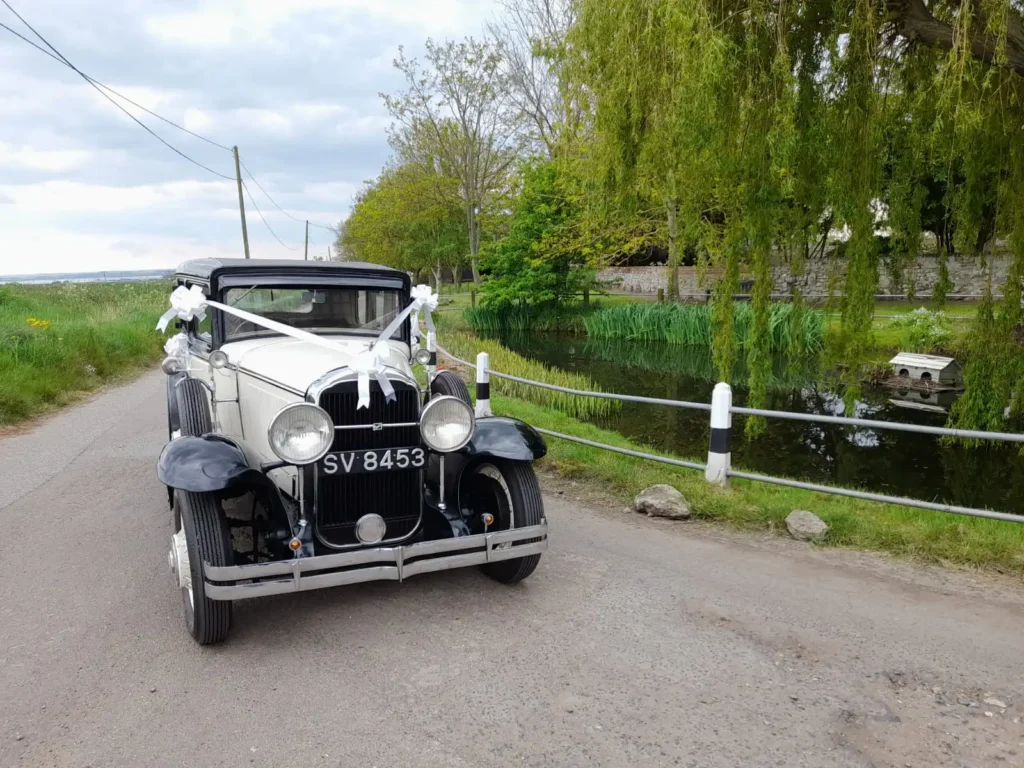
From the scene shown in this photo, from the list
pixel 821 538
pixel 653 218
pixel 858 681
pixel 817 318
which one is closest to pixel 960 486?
pixel 821 538

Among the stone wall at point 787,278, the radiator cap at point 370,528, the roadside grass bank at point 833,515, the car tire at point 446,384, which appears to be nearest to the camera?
the radiator cap at point 370,528

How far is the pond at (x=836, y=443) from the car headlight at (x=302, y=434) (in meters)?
6.29

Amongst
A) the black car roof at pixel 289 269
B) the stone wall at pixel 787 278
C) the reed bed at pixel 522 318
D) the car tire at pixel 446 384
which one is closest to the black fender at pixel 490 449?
the car tire at pixel 446 384

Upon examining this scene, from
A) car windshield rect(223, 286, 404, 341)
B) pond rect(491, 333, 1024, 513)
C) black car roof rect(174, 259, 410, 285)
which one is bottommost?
pond rect(491, 333, 1024, 513)

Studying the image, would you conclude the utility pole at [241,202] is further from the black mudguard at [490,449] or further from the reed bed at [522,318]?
the black mudguard at [490,449]

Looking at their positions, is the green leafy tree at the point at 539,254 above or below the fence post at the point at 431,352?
above

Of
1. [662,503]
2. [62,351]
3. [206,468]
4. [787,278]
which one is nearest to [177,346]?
[206,468]

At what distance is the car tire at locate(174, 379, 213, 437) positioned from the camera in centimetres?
478

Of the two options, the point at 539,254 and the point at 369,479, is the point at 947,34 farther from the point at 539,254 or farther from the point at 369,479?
the point at 539,254

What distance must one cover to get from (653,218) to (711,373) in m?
11.1

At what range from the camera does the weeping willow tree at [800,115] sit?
6043 mm

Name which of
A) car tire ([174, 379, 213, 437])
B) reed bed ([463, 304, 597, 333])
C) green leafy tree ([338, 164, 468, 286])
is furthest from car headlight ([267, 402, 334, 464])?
green leafy tree ([338, 164, 468, 286])

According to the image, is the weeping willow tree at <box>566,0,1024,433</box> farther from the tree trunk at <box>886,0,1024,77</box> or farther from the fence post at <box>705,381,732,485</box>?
the fence post at <box>705,381,732,485</box>

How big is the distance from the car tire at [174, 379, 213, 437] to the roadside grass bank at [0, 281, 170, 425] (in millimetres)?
6428
